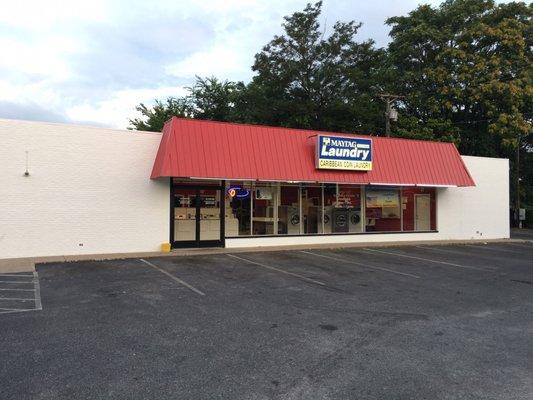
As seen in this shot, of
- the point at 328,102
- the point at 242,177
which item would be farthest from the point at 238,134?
the point at 328,102

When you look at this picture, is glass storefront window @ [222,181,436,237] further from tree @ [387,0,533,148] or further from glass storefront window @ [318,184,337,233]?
tree @ [387,0,533,148]

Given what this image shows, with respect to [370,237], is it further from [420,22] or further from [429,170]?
[420,22]

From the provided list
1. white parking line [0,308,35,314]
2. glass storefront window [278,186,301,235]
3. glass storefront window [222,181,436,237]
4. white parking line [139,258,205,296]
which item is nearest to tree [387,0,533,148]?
glass storefront window [222,181,436,237]

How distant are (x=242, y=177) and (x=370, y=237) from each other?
7.05 meters

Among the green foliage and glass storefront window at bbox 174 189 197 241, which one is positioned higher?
the green foliage

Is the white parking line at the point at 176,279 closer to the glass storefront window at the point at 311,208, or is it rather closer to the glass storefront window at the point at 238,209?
the glass storefront window at the point at 238,209

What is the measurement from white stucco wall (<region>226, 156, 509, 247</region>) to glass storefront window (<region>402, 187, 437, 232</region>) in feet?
1.03

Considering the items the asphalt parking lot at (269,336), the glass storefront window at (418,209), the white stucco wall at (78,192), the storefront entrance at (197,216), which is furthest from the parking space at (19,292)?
the glass storefront window at (418,209)

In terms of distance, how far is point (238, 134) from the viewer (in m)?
16.5

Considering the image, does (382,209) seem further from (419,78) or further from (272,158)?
(419,78)

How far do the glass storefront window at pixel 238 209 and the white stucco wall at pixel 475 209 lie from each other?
5756 mm

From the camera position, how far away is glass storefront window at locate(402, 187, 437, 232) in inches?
829

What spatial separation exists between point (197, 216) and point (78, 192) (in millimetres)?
4067

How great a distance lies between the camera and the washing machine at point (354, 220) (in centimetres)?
1972
